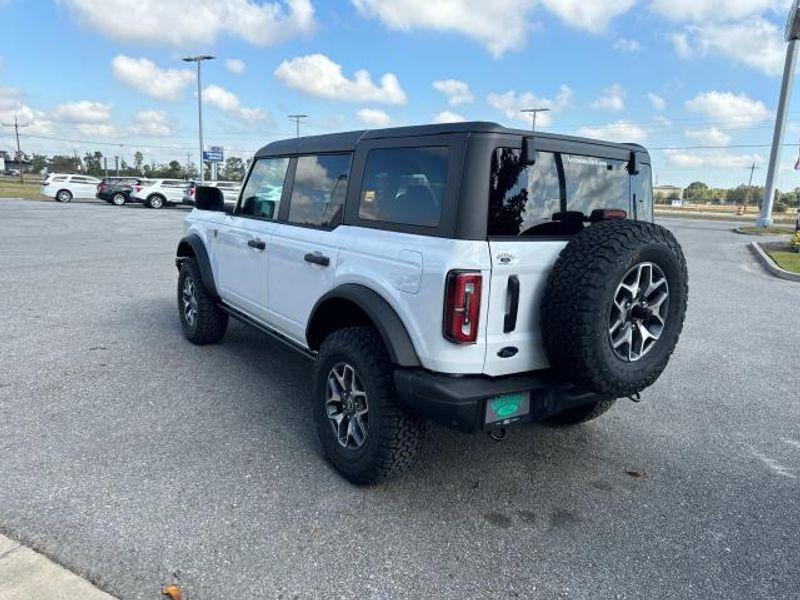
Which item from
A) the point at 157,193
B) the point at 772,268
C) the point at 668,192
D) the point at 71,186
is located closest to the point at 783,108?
the point at 772,268

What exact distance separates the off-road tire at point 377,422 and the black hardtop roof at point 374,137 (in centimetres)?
110

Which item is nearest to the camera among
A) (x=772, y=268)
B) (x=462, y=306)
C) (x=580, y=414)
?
(x=462, y=306)

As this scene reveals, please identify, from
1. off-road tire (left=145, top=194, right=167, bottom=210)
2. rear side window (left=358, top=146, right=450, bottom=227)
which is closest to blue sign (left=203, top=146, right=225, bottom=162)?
off-road tire (left=145, top=194, right=167, bottom=210)

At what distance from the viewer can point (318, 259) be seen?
11.5 ft

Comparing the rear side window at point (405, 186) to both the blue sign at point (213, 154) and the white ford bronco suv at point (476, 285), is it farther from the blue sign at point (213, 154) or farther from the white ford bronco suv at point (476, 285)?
the blue sign at point (213, 154)

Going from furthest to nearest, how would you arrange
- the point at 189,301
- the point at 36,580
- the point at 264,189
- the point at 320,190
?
the point at 189,301 → the point at 264,189 → the point at 320,190 → the point at 36,580

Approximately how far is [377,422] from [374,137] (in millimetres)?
1612

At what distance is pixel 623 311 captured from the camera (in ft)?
9.21

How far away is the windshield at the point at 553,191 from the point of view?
276 cm

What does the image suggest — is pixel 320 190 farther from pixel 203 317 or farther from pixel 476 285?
pixel 203 317

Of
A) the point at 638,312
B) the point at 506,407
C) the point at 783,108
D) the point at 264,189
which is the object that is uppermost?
the point at 783,108

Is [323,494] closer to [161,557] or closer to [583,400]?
[161,557]

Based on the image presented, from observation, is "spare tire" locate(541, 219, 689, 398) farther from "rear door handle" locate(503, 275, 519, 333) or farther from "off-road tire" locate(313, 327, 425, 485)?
"off-road tire" locate(313, 327, 425, 485)

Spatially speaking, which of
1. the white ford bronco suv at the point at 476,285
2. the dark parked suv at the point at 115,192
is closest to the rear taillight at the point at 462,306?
the white ford bronco suv at the point at 476,285
